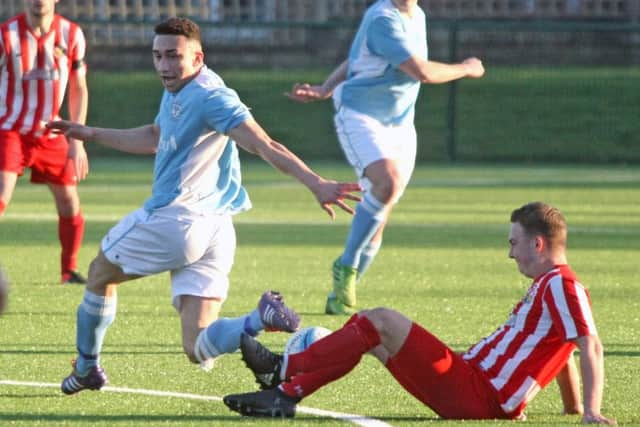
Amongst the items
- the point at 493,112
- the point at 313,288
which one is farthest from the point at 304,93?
the point at 493,112

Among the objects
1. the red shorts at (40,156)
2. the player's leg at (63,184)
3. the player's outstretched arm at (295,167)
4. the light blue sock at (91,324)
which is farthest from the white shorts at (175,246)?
the red shorts at (40,156)

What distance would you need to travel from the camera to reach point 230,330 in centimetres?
708

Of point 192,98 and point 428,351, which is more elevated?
point 192,98

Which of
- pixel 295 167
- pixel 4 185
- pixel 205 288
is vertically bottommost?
pixel 4 185

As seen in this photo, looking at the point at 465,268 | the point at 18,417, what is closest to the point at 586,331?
the point at 18,417

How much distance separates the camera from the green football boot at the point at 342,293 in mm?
10188

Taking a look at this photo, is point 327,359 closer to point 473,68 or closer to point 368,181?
point 473,68

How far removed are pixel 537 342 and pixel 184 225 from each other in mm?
1557

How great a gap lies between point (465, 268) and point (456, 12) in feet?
71.4

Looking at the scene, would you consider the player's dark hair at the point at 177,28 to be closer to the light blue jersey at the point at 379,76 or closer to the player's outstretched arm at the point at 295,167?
the player's outstretched arm at the point at 295,167

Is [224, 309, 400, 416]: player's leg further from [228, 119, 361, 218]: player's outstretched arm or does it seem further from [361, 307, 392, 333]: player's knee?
[228, 119, 361, 218]: player's outstretched arm

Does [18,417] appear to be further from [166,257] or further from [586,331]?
[586,331]

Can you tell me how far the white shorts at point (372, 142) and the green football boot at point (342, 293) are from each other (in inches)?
20.9

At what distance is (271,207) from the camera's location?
18.4m
